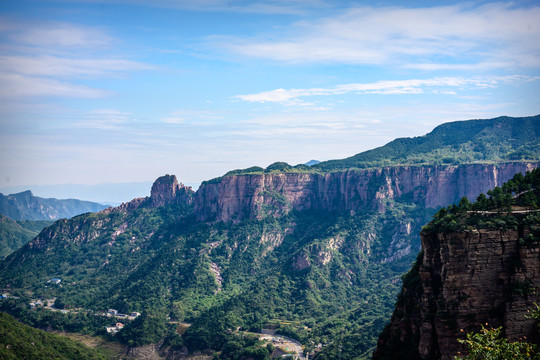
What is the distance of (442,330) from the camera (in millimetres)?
52719

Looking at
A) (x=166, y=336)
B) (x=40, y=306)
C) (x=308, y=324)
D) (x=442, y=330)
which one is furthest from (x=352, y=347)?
(x=40, y=306)

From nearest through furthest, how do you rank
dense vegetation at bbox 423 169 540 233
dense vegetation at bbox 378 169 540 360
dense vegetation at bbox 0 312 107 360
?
dense vegetation at bbox 378 169 540 360 < dense vegetation at bbox 423 169 540 233 < dense vegetation at bbox 0 312 107 360

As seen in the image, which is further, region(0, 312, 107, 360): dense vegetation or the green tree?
region(0, 312, 107, 360): dense vegetation

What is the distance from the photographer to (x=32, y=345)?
364ft

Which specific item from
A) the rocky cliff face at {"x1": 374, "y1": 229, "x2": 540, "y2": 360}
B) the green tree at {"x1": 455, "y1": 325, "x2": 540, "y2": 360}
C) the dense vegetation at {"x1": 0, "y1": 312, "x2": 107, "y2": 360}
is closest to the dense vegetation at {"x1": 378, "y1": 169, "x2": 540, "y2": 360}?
the rocky cliff face at {"x1": 374, "y1": 229, "x2": 540, "y2": 360}

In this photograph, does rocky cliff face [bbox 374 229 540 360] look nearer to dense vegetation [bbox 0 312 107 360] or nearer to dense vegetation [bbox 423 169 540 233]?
dense vegetation [bbox 423 169 540 233]

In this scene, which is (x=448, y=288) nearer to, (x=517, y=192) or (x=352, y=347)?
(x=517, y=192)

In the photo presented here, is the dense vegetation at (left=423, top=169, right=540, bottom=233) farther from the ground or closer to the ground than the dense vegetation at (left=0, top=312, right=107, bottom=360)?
farther from the ground

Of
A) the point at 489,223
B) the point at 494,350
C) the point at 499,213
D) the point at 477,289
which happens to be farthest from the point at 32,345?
the point at 494,350

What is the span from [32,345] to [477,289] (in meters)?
93.3

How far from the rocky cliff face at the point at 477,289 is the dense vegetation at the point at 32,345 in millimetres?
79653

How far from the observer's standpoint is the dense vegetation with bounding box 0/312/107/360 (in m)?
104

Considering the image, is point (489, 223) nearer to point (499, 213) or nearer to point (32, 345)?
point (499, 213)

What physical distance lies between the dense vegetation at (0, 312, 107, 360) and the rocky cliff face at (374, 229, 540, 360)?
7965 cm
